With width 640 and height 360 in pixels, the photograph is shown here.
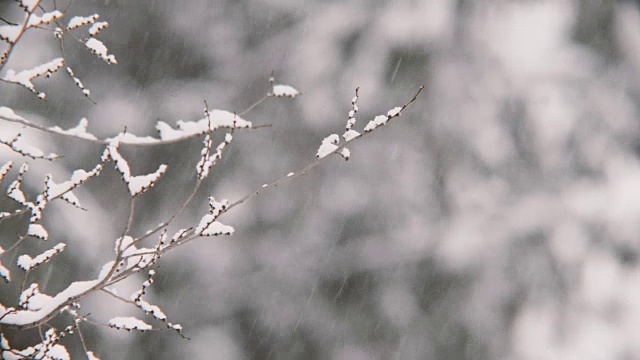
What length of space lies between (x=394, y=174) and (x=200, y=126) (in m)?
5.36

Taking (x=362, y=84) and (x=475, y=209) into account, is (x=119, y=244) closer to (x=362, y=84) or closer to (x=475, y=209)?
(x=362, y=84)

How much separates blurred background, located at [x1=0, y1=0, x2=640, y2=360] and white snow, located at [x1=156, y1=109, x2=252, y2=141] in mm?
4151

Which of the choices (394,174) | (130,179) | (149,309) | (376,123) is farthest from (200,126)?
(394,174)

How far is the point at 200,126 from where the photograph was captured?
5.76 feet

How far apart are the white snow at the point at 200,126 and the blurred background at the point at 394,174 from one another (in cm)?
415

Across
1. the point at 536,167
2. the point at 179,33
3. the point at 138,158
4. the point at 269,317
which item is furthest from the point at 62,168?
the point at 536,167

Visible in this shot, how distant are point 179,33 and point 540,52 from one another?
4.33 metres

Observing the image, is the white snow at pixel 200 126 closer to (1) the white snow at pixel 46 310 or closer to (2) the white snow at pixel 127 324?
(1) the white snow at pixel 46 310

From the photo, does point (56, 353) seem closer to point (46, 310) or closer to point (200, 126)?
point (46, 310)

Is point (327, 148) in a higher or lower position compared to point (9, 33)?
lower

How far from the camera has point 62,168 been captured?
4.82 metres

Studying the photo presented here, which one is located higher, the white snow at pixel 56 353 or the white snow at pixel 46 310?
the white snow at pixel 46 310

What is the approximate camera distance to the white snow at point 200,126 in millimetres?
1703

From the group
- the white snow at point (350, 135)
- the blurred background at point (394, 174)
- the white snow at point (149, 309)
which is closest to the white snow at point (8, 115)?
the white snow at point (149, 309)
